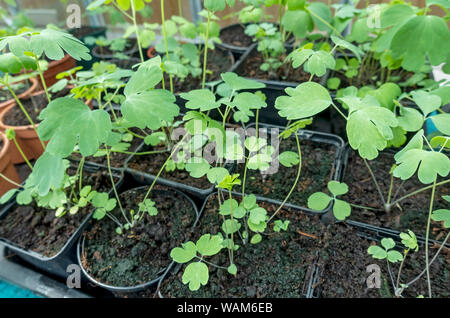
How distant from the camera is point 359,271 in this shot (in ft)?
3.13

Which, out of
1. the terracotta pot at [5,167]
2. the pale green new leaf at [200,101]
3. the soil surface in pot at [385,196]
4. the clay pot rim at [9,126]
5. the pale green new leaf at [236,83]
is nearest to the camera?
the pale green new leaf at [200,101]

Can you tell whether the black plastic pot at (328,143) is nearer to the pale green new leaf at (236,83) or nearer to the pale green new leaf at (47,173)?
the pale green new leaf at (236,83)

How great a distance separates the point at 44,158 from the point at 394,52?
1.15 metres

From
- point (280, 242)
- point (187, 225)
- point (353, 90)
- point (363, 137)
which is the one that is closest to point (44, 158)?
point (187, 225)

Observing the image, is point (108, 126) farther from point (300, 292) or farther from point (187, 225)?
point (300, 292)

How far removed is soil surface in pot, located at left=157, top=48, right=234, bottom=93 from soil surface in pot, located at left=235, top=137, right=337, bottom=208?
2.05 ft

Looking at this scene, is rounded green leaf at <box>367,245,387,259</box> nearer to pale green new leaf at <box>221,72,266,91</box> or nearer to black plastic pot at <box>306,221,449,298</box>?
black plastic pot at <box>306,221,449,298</box>

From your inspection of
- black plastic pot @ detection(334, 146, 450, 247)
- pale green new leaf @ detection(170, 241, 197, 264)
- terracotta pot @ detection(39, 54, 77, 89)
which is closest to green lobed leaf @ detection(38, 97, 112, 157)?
pale green new leaf @ detection(170, 241, 197, 264)

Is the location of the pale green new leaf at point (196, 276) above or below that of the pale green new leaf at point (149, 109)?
below

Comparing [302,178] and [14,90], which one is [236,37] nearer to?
[302,178]

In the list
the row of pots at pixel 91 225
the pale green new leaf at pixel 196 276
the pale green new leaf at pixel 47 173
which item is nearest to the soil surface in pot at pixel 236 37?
the row of pots at pixel 91 225

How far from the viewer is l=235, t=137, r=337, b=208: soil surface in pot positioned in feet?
3.94

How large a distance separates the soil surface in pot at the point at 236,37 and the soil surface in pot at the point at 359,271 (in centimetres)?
142

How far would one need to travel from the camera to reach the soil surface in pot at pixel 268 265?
0.94 metres
